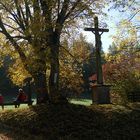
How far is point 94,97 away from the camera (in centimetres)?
2272

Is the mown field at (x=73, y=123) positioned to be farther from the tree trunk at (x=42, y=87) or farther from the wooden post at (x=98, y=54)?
the wooden post at (x=98, y=54)

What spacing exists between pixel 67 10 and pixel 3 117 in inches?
236

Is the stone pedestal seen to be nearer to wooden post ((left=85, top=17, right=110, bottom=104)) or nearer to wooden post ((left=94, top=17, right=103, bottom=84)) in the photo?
wooden post ((left=85, top=17, right=110, bottom=104))

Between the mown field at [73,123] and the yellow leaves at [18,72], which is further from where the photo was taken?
the yellow leaves at [18,72]

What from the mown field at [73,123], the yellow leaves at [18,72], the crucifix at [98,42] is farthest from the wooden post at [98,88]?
the yellow leaves at [18,72]

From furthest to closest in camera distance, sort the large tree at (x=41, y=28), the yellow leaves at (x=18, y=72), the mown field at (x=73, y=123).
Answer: the yellow leaves at (x=18, y=72)
the large tree at (x=41, y=28)
the mown field at (x=73, y=123)

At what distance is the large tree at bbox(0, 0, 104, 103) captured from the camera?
63.8 feet

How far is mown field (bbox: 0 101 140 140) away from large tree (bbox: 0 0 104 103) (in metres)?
1.99

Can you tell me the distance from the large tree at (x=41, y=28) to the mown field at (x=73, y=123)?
1988 millimetres

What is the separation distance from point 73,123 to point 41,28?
15.3 ft

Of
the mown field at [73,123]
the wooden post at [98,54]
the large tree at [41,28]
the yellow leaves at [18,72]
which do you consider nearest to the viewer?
the mown field at [73,123]

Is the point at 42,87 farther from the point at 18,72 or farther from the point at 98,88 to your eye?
the point at 98,88

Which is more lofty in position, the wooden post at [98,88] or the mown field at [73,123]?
the wooden post at [98,88]

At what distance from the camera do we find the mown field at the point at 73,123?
15.8 meters
